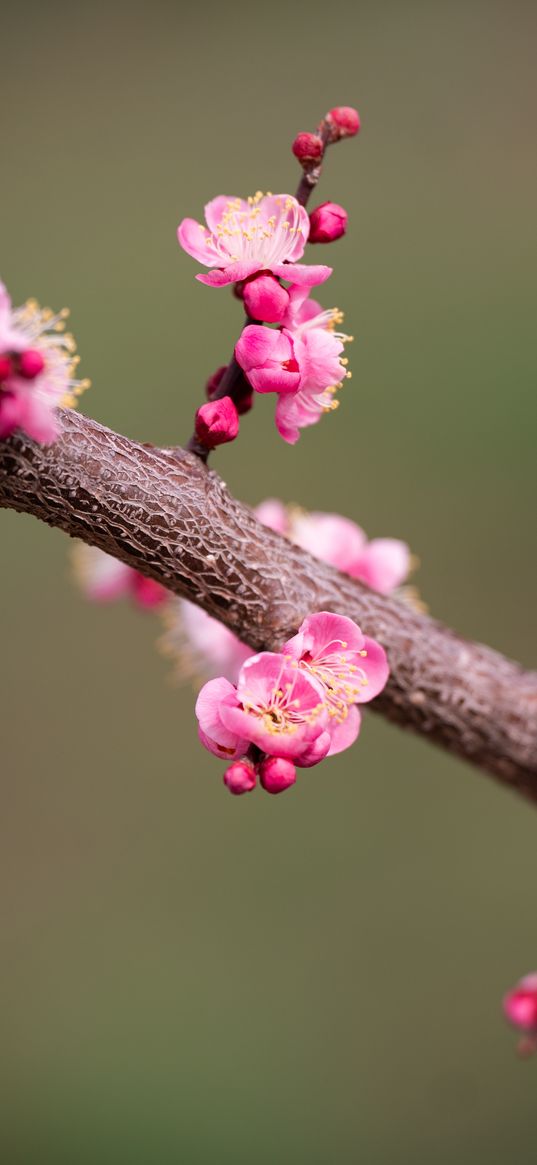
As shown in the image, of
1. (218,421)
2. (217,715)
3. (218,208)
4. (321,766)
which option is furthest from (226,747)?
(321,766)

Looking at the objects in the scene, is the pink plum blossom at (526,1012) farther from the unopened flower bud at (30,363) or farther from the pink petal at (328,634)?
the unopened flower bud at (30,363)

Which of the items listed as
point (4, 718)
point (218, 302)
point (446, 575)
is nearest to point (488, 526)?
point (446, 575)

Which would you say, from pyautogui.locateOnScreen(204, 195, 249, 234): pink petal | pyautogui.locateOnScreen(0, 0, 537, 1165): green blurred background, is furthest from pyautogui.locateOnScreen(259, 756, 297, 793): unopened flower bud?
pyautogui.locateOnScreen(0, 0, 537, 1165): green blurred background

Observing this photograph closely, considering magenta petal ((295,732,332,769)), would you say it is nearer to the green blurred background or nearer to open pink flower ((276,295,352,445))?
open pink flower ((276,295,352,445))

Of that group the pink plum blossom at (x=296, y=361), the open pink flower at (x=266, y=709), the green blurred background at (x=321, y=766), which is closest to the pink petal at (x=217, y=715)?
the open pink flower at (x=266, y=709)

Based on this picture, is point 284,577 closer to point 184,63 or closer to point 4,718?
point 4,718
